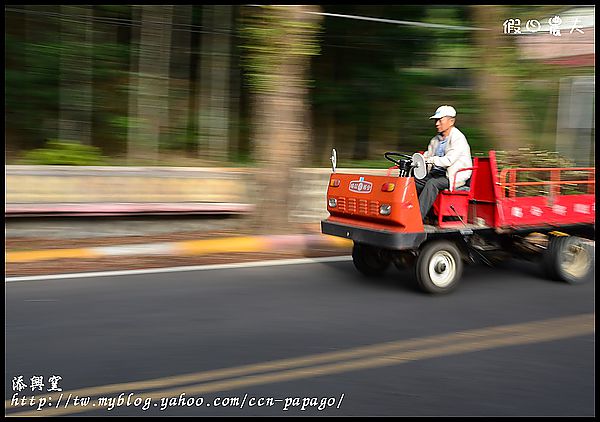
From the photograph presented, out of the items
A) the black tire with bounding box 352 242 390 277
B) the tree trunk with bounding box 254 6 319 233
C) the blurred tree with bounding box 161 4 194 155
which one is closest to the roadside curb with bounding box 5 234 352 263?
the tree trunk with bounding box 254 6 319 233

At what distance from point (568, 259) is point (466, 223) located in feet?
4.15

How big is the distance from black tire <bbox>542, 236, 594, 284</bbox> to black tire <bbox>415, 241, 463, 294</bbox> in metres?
1.10

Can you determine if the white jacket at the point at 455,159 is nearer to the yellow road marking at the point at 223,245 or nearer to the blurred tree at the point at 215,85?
the yellow road marking at the point at 223,245

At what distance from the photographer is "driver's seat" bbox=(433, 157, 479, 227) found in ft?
23.5

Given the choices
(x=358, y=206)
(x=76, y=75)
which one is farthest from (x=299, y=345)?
(x=76, y=75)

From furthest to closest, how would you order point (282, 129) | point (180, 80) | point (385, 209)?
point (180, 80), point (282, 129), point (385, 209)

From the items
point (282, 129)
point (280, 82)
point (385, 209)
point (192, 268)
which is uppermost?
point (280, 82)

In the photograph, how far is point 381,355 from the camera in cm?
532

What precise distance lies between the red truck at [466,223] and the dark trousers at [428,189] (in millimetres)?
121

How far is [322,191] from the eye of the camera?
39.4 feet

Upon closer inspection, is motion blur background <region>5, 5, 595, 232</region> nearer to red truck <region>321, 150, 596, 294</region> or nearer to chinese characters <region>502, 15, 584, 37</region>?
chinese characters <region>502, 15, 584, 37</region>

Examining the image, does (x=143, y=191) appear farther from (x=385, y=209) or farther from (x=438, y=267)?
(x=438, y=267)

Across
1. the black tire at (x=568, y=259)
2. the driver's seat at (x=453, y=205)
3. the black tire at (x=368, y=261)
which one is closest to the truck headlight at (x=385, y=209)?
the driver's seat at (x=453, y=205)

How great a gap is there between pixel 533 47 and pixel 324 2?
594 cm
